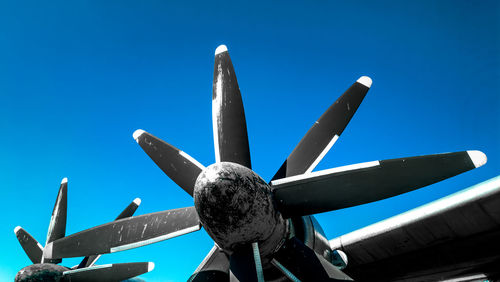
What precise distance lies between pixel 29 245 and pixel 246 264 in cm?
898

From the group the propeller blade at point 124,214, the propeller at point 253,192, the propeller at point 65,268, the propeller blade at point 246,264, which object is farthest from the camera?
the propeller blade at point 124,214

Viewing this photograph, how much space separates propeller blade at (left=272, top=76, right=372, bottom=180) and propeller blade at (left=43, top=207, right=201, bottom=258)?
162 cm

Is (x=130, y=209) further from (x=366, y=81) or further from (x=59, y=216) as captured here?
(x=366, y=81)

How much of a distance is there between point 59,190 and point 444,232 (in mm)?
9800

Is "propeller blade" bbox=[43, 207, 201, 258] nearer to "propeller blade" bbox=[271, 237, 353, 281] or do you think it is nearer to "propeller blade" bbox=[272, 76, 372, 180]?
"propeller blade" bbox=[271, 237, 353, 281]

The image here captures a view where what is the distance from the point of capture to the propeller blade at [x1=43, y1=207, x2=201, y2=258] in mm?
4273

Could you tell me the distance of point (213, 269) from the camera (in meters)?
4.65

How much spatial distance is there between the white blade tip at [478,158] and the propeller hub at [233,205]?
7.90ft

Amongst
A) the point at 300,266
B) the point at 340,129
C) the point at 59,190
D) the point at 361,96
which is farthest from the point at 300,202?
the point at 59,190

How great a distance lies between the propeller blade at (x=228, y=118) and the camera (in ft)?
14.2

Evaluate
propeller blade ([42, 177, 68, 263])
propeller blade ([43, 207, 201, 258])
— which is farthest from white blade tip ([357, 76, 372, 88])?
propeller blade ([42, 177, 68, 263])

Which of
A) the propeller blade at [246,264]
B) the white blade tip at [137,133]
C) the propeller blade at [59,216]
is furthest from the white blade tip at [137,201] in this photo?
the propeller blade at [246,264]

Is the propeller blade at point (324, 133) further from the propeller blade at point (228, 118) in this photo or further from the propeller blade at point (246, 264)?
the propeller blade at point (246, 264)

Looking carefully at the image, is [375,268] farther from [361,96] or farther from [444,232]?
[361,96]
